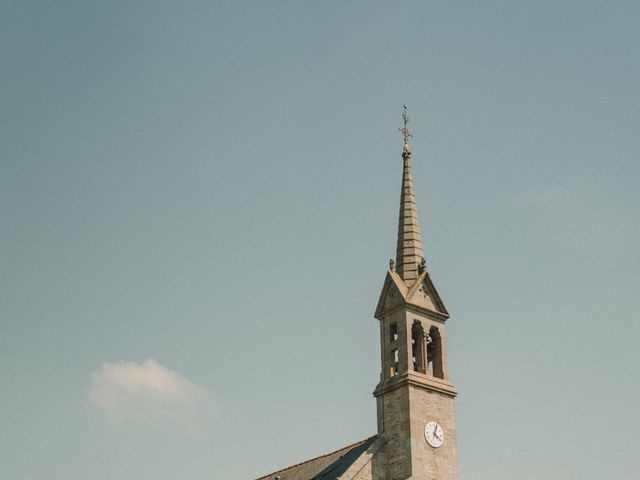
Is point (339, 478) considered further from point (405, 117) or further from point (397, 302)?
point (405, 117)

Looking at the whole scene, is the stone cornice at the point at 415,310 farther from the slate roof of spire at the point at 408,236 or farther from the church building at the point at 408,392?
the slate roof of spire at the point at 408,236

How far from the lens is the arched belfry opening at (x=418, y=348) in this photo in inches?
1811

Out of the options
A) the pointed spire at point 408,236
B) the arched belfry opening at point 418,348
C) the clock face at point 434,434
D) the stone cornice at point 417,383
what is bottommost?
the clock face at point 434,434

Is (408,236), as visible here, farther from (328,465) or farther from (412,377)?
(328,465)

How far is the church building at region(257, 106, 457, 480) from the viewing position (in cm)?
4300

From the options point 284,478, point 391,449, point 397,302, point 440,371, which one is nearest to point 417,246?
point 397,302

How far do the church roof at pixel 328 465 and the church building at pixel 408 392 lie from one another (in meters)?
0.05

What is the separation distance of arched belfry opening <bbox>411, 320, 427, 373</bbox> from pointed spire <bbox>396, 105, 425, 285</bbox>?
2.73 meters

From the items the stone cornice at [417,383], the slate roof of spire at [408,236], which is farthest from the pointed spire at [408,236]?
the stone cornice at [417,383]

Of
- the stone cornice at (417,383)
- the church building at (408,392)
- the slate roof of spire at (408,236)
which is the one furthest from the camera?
the slate roof of spire at (408,236)

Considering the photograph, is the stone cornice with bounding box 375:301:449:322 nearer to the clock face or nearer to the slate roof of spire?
the slate roof of spire

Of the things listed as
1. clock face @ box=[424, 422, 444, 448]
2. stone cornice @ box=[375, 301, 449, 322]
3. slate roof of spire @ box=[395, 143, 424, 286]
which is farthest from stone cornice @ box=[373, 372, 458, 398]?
slate roof of spire @ box=[395, 143, 424, 286]

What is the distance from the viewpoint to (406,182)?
52.1 meters

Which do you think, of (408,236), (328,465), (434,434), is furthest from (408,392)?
(408,236)
